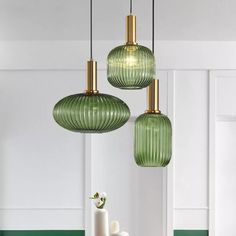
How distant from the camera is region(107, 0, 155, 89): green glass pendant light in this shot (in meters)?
1.95

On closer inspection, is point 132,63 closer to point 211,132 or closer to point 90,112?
point 90,112

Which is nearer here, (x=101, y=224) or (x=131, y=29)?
(x=131, y=29)

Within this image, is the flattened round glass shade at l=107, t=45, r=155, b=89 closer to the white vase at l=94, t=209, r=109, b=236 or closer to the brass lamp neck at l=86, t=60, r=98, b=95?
the brass lamp neck at l=86, t=60, r=98, b=95

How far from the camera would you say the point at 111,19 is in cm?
436

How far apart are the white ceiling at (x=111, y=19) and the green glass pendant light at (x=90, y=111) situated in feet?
6.58

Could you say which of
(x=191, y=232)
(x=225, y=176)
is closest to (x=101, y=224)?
(x=191, y=232)

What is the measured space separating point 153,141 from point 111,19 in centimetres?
255

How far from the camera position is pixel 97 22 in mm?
4512

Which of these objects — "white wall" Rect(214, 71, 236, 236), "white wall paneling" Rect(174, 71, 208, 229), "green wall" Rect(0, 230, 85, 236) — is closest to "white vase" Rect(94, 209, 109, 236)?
"green wall" Rect(0, 230, 85, 236)

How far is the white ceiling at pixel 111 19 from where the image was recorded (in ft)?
12.6

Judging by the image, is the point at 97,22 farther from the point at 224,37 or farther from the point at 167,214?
the point at 167,214

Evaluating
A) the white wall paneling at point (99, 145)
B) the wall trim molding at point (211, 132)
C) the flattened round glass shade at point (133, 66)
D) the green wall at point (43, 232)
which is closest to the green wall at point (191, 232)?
the white wall paneling at point (99, 145)

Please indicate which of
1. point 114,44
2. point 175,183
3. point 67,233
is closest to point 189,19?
point 114,44

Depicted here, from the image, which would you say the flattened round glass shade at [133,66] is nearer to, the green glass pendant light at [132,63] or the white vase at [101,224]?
the green glass pendant light at [132,63]
